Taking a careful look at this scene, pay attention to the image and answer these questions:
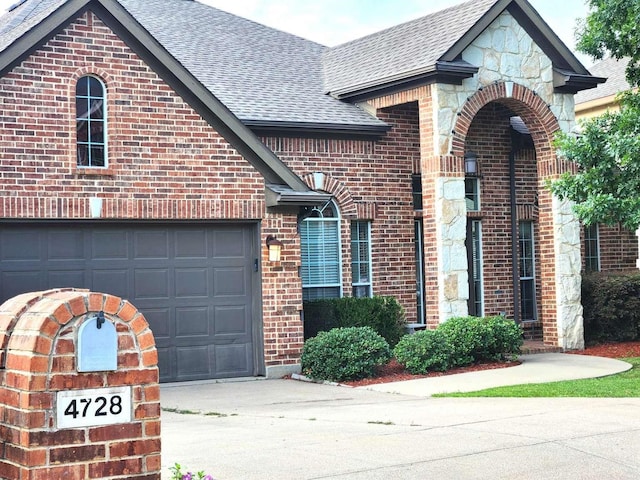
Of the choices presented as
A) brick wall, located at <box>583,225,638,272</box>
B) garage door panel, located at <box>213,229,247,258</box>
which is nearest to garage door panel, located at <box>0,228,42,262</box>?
garage door panel, located at <box>213,229,247,258</box>

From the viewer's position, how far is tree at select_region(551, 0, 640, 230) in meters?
15.4

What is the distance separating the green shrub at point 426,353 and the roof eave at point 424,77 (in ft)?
14.9

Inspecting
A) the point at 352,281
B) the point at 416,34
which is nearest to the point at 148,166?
the point at 352,281

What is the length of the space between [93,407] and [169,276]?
9.83 m

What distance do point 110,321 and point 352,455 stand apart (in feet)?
12.7

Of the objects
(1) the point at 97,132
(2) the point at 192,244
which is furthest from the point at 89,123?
(2) the point at 192,244

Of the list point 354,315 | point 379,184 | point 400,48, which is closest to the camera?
point 354,315

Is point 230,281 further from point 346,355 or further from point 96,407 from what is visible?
point 96,407

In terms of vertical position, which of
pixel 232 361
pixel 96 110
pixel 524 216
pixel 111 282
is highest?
pixel 96 110

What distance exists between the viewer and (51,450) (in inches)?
199

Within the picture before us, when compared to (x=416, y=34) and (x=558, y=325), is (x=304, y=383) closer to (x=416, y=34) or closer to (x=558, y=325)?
(x=558, y=325)

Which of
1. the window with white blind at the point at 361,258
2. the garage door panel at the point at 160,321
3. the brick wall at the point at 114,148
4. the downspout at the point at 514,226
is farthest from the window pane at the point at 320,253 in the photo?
the downspout at the point at 514,226

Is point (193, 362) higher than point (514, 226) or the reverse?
the reverse

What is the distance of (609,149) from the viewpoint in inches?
611
